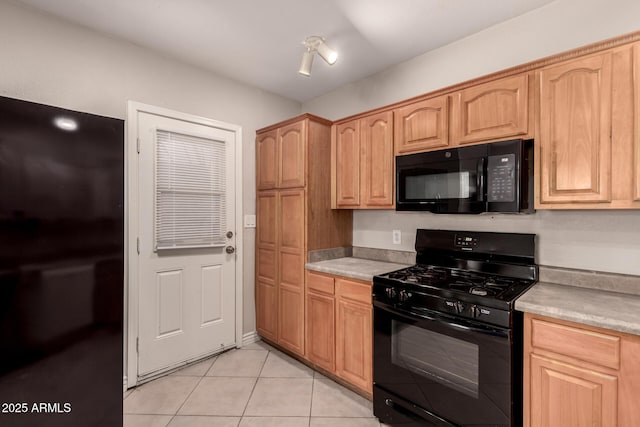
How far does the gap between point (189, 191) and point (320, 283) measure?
4.61 ft

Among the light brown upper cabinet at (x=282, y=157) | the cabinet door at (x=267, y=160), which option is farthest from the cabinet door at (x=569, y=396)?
the cabinet door at (x=267, y=160)

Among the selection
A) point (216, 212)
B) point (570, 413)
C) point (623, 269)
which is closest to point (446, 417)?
point (570, 413)

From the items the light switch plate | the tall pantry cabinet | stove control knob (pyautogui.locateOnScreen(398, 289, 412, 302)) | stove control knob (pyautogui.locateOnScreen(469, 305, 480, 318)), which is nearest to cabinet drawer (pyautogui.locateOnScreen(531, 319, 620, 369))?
stove control knob (pyautogui.locateOnScreen(469, 305, 480, 318))

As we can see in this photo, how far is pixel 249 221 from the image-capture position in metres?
3.01

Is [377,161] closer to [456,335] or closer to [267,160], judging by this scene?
[267,160]

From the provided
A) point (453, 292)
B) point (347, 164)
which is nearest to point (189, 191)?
point (347, 164)

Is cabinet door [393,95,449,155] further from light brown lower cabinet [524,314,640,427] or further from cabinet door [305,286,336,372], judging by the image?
cabinet door [305,286,336,372]

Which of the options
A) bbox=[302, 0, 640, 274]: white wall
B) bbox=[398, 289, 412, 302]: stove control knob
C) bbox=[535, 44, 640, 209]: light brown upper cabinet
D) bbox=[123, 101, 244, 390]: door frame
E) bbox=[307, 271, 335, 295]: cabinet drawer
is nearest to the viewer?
bbox=[535, 44, 640, 209]: light brown upper cabinet

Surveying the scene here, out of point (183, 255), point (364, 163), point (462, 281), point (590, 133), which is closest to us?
point (590, 133)

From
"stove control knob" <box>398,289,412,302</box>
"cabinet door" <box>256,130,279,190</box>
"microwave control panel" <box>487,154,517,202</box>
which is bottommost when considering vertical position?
"stove control knob" <box>398,289,412,302</box>

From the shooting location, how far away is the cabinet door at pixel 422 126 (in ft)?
6.57

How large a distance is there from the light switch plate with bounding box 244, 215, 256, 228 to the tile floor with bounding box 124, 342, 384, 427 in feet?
4.21

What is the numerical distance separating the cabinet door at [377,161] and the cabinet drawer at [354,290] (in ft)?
2.15

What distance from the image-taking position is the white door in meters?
2.34
